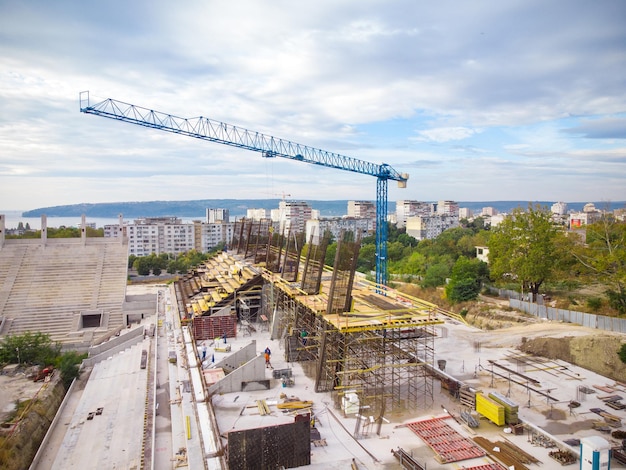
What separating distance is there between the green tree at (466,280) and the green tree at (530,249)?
1829 millimetres

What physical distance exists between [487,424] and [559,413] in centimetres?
280

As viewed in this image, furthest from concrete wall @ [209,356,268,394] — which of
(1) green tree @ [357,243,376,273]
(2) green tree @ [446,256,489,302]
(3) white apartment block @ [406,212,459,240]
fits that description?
(3) white apartment block @ [406,212,459,240]

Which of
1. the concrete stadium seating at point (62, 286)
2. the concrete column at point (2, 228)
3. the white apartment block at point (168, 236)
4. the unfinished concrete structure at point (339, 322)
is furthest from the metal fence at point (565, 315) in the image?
the white apartment block at point (168, 236)

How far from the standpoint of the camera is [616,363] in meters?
18.8

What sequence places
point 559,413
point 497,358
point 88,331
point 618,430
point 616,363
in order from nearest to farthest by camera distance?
point 618,430 < point 559,413 < point 616,363 < point 497,358 < point 88,331

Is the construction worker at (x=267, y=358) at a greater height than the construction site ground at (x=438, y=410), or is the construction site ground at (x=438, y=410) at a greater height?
the construction worker at (x=267, y=358)

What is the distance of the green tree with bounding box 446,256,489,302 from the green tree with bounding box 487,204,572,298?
6.00 feet

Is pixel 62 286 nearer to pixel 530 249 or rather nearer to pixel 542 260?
pixel 530 249

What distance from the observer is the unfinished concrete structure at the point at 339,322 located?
14.7m

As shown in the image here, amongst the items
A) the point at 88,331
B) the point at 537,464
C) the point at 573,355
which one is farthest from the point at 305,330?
the point at 88,331

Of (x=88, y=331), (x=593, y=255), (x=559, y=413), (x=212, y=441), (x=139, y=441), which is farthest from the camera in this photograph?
(x=88, y=331)

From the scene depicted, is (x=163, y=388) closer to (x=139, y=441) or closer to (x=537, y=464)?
(x=139, y=441)

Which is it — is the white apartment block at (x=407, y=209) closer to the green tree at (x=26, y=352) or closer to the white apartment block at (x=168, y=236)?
the white apartment block at (x=168, y=236)

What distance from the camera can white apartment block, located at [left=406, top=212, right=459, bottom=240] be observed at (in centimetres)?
10250
